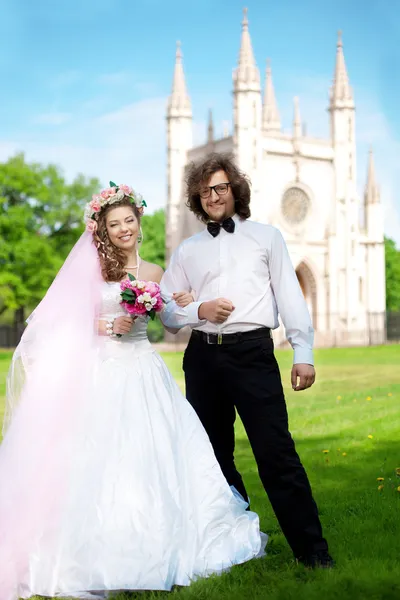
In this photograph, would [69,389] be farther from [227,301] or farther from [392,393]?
[392,393]

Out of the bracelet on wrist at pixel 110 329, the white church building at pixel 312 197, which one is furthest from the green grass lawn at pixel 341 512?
the white church building at pixel 312 197

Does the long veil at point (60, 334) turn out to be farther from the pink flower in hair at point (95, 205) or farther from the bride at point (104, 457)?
the pink flower in hair at point (95, 205)

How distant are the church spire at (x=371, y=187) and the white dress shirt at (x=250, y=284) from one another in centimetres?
5443

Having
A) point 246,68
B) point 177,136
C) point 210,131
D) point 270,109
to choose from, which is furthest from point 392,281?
point 246,68

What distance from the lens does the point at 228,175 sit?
4379 millimetres

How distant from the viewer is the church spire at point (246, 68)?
49062mm

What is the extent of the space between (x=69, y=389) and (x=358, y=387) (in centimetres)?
1255

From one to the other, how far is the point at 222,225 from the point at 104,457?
1.40 m

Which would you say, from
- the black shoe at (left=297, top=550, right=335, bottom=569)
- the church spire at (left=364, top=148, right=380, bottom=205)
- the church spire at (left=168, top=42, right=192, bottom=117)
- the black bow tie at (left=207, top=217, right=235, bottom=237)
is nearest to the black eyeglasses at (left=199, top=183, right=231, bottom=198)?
the black bow tie at (left=207, top=217, right=235, bottom=237)

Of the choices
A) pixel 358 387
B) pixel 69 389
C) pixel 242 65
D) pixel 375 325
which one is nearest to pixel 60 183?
pixel 242 65

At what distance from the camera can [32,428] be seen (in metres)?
4.37

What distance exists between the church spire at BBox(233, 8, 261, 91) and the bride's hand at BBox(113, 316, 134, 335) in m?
46.6

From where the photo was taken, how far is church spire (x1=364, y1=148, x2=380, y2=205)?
187ft

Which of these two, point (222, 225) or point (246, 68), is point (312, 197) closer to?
point (246, 68)
